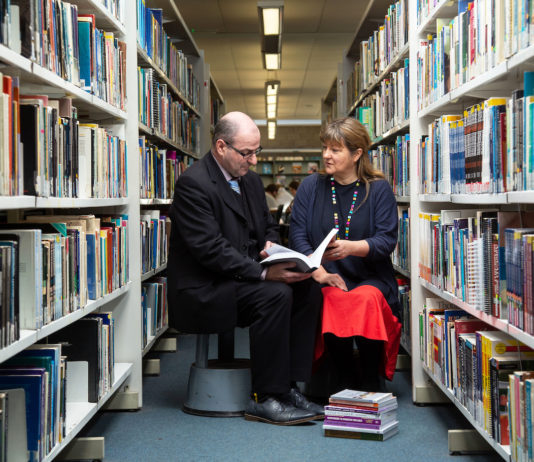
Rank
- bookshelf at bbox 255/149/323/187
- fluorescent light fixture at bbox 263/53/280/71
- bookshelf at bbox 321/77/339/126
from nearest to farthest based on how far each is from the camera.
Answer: bookshelf at bbox 321/77/339/126 < fluorescent light fixture at bbox 263/53/280/71 < bookshelf at bbox 255/149/323/187

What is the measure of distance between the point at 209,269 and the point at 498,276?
1.17 metres

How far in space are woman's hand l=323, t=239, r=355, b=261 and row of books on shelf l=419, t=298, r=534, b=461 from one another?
0.44 meters

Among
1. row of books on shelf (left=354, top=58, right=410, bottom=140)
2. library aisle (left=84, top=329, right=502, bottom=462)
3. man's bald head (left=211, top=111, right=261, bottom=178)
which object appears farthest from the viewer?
row of books on shelf (left=354, top=58, right=410, bottom=140)

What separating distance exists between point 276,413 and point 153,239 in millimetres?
1380

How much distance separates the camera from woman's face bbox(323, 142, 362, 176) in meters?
3.00

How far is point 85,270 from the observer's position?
2.24 m

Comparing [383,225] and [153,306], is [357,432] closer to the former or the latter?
[383,225]

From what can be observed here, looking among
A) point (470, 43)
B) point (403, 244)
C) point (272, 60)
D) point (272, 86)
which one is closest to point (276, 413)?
point (403, 244)

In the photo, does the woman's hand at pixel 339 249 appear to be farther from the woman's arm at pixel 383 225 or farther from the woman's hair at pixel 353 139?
the woman's hair at pixel 353 139

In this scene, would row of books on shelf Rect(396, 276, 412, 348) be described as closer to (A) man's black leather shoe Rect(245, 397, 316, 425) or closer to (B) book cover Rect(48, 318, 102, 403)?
(A) man's black leather shoe Rect(245, 397, 316, 425)

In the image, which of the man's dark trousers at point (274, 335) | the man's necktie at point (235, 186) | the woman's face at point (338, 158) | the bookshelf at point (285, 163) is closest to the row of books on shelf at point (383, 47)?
the woman's face at point (338, 158)

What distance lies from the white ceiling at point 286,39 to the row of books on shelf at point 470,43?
5.57ft

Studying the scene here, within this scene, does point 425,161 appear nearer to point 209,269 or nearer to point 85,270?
point 209,269

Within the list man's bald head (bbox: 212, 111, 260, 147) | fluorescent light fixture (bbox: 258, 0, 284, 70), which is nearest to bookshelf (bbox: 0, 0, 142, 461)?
man's bald head (bbox: 212, 111, 260, 147)
